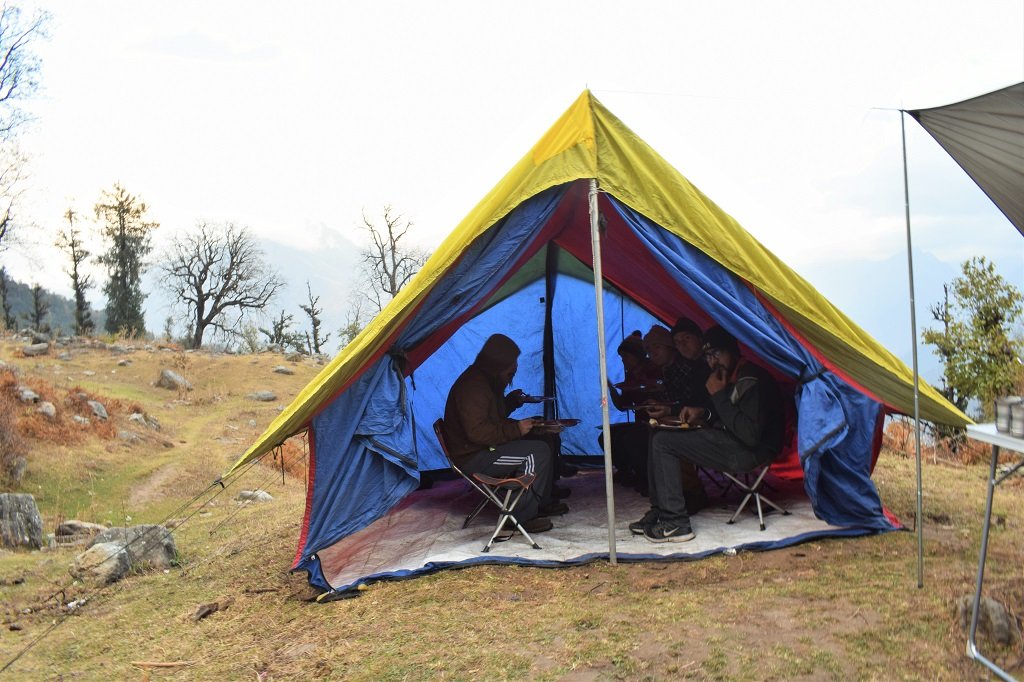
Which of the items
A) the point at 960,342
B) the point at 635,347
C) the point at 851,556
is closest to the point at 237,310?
the point at 960,342

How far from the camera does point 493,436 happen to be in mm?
5145

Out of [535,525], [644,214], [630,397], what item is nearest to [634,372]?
[630,397]

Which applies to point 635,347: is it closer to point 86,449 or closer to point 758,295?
point 758,295

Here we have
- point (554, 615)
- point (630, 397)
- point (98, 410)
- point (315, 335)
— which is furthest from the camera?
point (315, 335)

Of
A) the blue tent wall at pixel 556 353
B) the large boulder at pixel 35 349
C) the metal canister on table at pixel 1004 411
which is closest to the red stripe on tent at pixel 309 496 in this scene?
the blue tent wall at pixel 556 353

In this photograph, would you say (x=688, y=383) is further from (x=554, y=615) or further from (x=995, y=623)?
(x=995, y=623)

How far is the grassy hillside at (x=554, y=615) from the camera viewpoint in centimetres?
310

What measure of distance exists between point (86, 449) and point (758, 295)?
9497 mm

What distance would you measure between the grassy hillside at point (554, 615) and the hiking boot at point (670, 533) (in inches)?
13.8

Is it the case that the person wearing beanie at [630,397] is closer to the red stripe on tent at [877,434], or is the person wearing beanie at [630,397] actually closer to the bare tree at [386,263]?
the red stripe on tent at [877,434]

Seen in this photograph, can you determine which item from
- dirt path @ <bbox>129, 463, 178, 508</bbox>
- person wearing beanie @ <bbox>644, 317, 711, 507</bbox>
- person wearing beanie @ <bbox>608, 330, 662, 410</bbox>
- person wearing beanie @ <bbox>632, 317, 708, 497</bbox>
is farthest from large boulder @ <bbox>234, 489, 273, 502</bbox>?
person wearing beanie @ <bbox>644, 317, 711, 507</bbox>

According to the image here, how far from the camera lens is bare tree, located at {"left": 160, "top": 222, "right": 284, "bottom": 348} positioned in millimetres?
36906

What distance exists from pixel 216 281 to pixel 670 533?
3573cm

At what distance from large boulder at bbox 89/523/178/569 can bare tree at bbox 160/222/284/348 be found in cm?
3186
